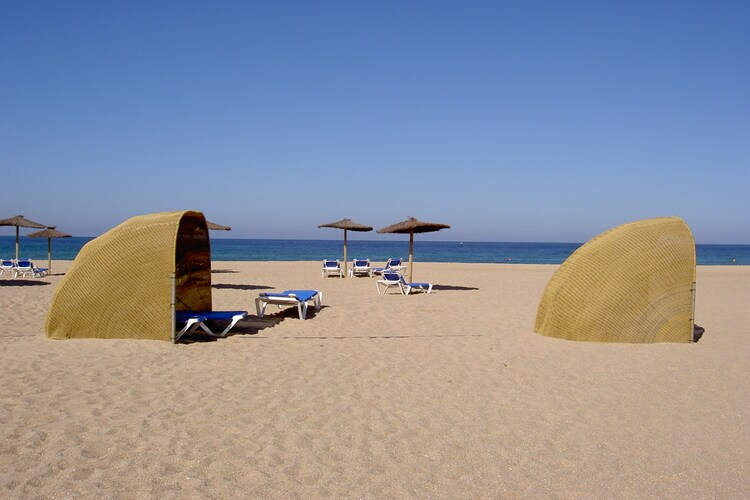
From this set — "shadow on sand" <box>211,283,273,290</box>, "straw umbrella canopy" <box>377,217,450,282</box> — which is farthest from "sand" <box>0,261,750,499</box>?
"straw umbrella canopy" <box>377,217,450,282</box>

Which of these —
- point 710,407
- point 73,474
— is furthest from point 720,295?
point 73,474

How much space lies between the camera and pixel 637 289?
808 centimetres

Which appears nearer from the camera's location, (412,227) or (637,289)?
(637,289)

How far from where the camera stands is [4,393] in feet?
16.4

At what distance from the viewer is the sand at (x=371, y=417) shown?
3.52 meters

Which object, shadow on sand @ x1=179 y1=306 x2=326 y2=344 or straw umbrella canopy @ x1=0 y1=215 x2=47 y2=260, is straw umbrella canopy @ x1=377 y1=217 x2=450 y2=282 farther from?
straw umbrella canopy @ x1=0 y1=215 x2=47 y2=260

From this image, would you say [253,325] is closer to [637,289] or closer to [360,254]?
[637,289]

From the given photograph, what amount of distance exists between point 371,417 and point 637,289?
5253mm

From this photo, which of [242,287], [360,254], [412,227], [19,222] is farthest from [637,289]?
[360,254]

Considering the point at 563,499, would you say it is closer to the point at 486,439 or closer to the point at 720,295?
the point at 486,439

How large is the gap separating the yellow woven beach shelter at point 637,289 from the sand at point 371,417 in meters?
0.31

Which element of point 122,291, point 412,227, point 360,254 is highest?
point 412,227

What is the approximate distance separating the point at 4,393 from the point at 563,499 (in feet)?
16.0

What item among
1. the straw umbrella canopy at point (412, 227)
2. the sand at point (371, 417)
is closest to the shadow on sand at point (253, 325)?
the sand at point (371, 417)
